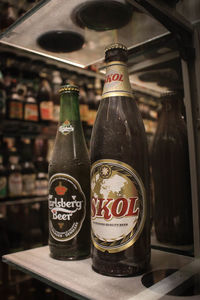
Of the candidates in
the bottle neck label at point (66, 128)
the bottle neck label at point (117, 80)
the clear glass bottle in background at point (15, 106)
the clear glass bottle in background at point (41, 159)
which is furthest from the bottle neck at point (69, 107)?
the clear glass bottle in background at point (41, 159)

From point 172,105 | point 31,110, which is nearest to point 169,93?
point 172,105

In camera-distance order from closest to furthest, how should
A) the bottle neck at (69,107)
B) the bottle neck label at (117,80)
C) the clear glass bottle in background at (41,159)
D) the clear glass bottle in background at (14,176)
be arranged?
the bottle neck label at (117,80) → the bottle neck at (69,107) → the clear glass bottle in background at (14,176) → the clear glass bottle in background at (41,159)

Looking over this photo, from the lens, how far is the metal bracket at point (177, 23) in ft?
1.53

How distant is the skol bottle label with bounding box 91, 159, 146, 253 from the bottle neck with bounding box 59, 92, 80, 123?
20 centimetres

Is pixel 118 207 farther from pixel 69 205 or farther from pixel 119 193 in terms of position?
pixel 69 205

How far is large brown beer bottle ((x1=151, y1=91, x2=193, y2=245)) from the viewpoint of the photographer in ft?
1.83

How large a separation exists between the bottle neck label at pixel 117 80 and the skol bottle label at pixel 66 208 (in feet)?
0.63

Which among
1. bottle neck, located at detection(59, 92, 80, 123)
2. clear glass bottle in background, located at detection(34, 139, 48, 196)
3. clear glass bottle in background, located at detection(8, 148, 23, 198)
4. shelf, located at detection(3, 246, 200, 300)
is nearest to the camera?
shelf, located at detection(3, 246, 200, 300)

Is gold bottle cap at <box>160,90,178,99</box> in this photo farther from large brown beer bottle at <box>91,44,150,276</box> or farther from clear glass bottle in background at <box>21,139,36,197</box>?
clear glass bottle in background at <box>21,139,36,197</box>

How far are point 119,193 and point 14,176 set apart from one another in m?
1.35

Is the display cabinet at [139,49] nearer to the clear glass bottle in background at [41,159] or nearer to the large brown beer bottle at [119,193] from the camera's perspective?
the large brown beer bottle at [119,193]

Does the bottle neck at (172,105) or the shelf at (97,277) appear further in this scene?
the bottle neck at (172,105)

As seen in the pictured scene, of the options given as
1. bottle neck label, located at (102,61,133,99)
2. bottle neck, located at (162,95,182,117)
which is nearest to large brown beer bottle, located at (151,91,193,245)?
bottle neck, located at (162,95,182,117)

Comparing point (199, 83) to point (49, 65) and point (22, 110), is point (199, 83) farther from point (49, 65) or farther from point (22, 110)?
point (49, 65)
